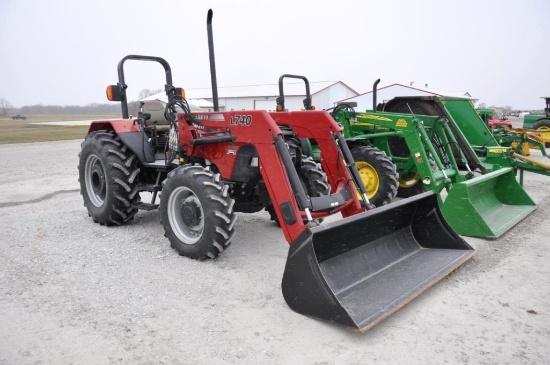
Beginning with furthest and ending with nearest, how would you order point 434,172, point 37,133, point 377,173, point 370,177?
point 37,133 → point 370,177 → point 377,173 → point 434,172

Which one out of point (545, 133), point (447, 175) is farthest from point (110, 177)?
point (545, 133)

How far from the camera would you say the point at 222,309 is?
11.7 feet

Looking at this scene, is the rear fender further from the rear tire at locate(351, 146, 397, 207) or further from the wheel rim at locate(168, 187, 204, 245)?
the rear tire at locate(351, 146, 397, 207)

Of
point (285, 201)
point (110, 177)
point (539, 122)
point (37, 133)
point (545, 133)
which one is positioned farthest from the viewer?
point (37, 133)

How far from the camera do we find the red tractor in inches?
137

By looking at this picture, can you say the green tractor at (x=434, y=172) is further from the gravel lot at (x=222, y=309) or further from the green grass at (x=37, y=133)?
the green grass at (x=37, y=133)

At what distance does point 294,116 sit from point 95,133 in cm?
294

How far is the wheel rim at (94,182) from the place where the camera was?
603cm

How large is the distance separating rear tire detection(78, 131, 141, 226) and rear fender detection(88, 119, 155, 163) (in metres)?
0.16

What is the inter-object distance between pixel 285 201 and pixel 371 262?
103cm

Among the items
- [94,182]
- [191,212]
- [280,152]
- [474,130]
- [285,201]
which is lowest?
[191,212]

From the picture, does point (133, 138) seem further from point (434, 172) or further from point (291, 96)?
point (291, 96)

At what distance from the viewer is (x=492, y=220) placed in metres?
5.78

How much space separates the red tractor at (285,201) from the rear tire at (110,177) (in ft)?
0.05
